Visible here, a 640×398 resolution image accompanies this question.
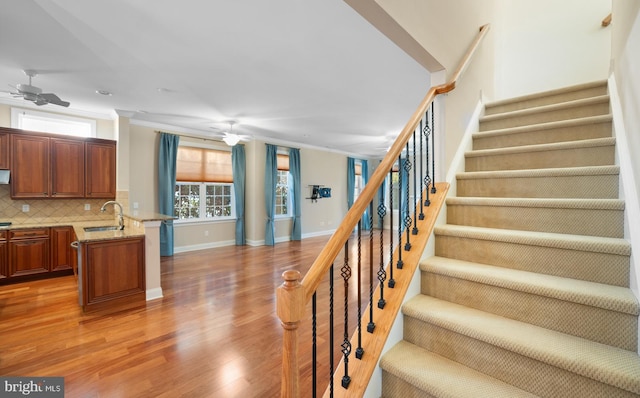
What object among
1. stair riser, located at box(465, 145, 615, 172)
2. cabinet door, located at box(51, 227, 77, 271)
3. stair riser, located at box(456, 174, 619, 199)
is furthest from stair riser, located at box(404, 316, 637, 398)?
cabinet door, located at box(51, 227, 77, 271)

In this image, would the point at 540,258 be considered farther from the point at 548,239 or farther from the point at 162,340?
the point at 162,340

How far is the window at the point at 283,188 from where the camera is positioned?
25.6 ft

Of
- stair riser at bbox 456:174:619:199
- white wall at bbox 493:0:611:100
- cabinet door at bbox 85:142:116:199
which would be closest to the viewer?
stair riser at bbox 456:174:619:199

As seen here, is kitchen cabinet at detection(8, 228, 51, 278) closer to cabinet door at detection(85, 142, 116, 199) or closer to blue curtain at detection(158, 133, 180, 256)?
cabinet door at detection(85, 142, 116, 199)

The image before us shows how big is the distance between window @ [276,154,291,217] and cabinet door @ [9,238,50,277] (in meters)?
4.64

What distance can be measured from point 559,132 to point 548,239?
1220mm

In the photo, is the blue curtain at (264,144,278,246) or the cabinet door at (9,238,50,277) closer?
the cabinet door at (9,238,50,277)

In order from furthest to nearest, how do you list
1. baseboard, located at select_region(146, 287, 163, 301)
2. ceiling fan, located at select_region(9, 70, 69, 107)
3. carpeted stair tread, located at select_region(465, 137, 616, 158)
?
1. baseboard, located at select_region(146, 287, 163, 301)
2. ceiling fan, located at select_region(9, 70, 69, 107)
3. carpeted stair tread, located at select_region(465, 137, 616, 158)

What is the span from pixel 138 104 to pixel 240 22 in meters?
3.10

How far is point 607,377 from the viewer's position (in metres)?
1.04

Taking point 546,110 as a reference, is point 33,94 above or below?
above

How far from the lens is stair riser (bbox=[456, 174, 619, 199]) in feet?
5.66

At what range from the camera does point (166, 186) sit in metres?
5.72

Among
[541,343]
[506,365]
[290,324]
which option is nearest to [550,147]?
[541,343]
